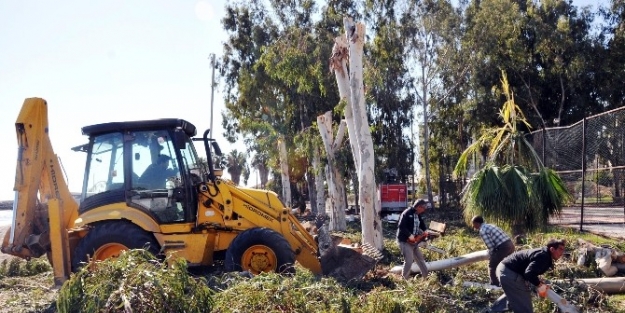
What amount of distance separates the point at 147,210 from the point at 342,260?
10.7 ft

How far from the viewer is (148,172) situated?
1060 centimetres

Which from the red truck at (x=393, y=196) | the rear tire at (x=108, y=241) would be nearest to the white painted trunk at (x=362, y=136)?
the rear tire at (x=108, y=241)

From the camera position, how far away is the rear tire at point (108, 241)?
9.97 metres

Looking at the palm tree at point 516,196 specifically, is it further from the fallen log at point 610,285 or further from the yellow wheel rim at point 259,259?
the yellow wheel rim at point 259,259

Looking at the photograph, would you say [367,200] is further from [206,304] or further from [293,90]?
[293,90]

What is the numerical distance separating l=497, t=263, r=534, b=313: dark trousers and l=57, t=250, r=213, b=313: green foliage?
3786 mm

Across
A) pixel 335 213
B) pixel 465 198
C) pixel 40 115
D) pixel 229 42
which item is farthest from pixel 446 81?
pixel 40 115

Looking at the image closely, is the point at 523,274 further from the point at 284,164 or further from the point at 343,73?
the point at 284,164

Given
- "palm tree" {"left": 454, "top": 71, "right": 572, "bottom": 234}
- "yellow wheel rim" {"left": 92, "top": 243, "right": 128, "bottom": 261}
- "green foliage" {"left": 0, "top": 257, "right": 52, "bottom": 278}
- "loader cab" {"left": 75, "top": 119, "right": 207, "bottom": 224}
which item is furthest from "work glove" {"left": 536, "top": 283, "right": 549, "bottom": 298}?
"green foliage" {"left": 0, "top": 257, "right": 52, "bottom": 278}

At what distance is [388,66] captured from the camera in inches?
1240

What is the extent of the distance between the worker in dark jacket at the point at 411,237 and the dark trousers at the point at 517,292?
2.75 m

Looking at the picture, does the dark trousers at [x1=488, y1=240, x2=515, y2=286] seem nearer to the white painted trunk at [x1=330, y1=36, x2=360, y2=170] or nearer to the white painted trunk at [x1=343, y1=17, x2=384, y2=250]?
the white painted trunk at [x1=343, y1=17, x2=384, y2=250]

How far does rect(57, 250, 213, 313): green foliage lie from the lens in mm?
6688

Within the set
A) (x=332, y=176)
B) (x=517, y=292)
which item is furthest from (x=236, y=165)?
(x=517, y=292)
